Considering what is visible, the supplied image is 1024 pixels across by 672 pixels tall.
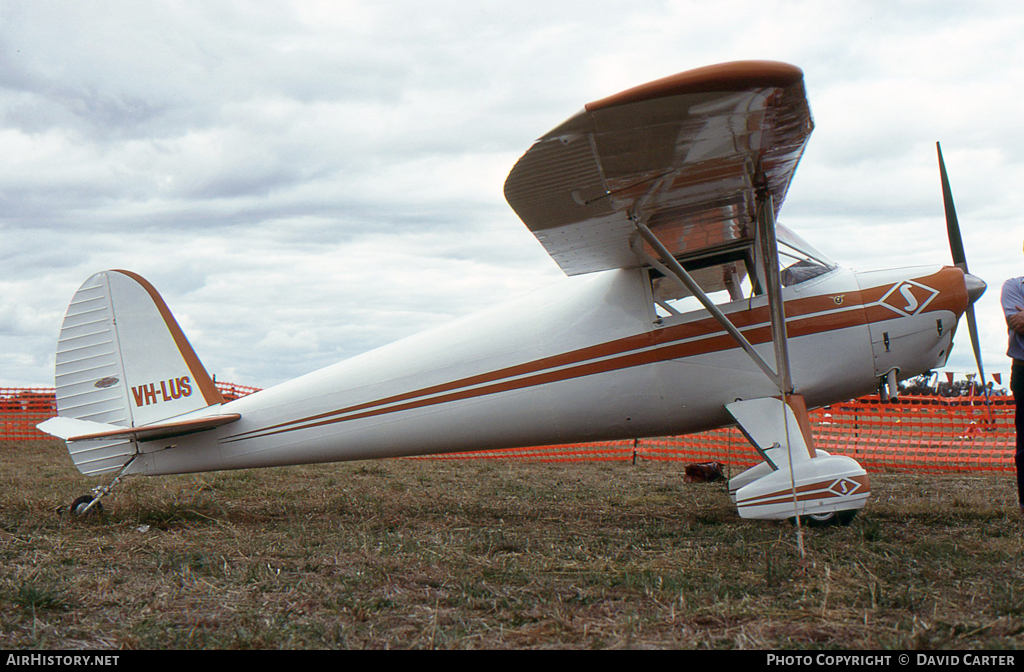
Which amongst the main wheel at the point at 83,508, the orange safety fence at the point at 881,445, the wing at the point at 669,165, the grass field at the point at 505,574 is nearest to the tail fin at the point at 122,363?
the main wheel at the point at 83,508

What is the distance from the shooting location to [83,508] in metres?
5.53

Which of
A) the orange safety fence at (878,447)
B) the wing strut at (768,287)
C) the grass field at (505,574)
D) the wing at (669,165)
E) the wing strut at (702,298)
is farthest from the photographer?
the orange safety fence at (878,447)

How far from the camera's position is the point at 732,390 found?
218 inches

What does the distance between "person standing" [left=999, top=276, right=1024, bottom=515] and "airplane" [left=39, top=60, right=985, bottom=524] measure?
37cm

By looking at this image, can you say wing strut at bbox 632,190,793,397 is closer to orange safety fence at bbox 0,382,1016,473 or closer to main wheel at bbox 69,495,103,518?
orange safety fence at bbox 0,382,1016,473

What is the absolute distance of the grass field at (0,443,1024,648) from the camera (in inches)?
108

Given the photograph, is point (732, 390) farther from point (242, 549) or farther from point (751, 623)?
point (242, 549)

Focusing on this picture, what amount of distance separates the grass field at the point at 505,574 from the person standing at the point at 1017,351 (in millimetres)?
486

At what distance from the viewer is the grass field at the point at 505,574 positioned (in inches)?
108

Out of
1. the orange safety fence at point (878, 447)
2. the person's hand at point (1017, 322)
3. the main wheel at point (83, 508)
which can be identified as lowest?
the orange safety fence at point (878, 447)

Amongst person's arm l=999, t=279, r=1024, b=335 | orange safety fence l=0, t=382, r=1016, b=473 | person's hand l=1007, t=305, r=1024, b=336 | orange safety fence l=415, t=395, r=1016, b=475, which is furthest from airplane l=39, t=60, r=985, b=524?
orange safety fence l=415, t=395, r=1016, b=475

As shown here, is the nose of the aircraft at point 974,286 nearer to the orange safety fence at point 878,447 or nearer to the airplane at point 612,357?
the airplane at point 612,357

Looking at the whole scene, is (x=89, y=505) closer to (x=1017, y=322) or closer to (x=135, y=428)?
(x=135, y=428)

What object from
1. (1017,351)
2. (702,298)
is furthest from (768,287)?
(1017,351)
